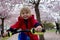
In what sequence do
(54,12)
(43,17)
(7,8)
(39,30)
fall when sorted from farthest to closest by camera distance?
(43,17), (54,12), (7,8), (39,30)

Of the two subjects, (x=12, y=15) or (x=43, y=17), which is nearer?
(x=12, y=15)

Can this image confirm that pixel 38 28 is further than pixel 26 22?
No

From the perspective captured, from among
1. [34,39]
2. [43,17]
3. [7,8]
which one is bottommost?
[43,17]

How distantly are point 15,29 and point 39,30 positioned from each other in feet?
2.15

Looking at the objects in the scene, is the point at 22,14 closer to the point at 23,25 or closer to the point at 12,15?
the point at 23,25

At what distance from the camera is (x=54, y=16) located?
23.2 m

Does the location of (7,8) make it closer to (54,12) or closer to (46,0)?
(46,0)

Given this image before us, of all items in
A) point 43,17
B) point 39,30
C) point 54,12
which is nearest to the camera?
point 39,30

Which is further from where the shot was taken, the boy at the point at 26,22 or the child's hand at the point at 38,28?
the boy at the point at 26,22

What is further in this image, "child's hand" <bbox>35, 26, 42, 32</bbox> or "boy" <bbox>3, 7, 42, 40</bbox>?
"boy" <bbox>3, 7, 42, 40</bbox>

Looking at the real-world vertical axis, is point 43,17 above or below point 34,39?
below

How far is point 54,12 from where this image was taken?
2233cm

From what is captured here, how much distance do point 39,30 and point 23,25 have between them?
1.74 feet

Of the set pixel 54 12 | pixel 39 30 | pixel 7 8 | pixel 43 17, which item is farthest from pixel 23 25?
pixel 43 17
